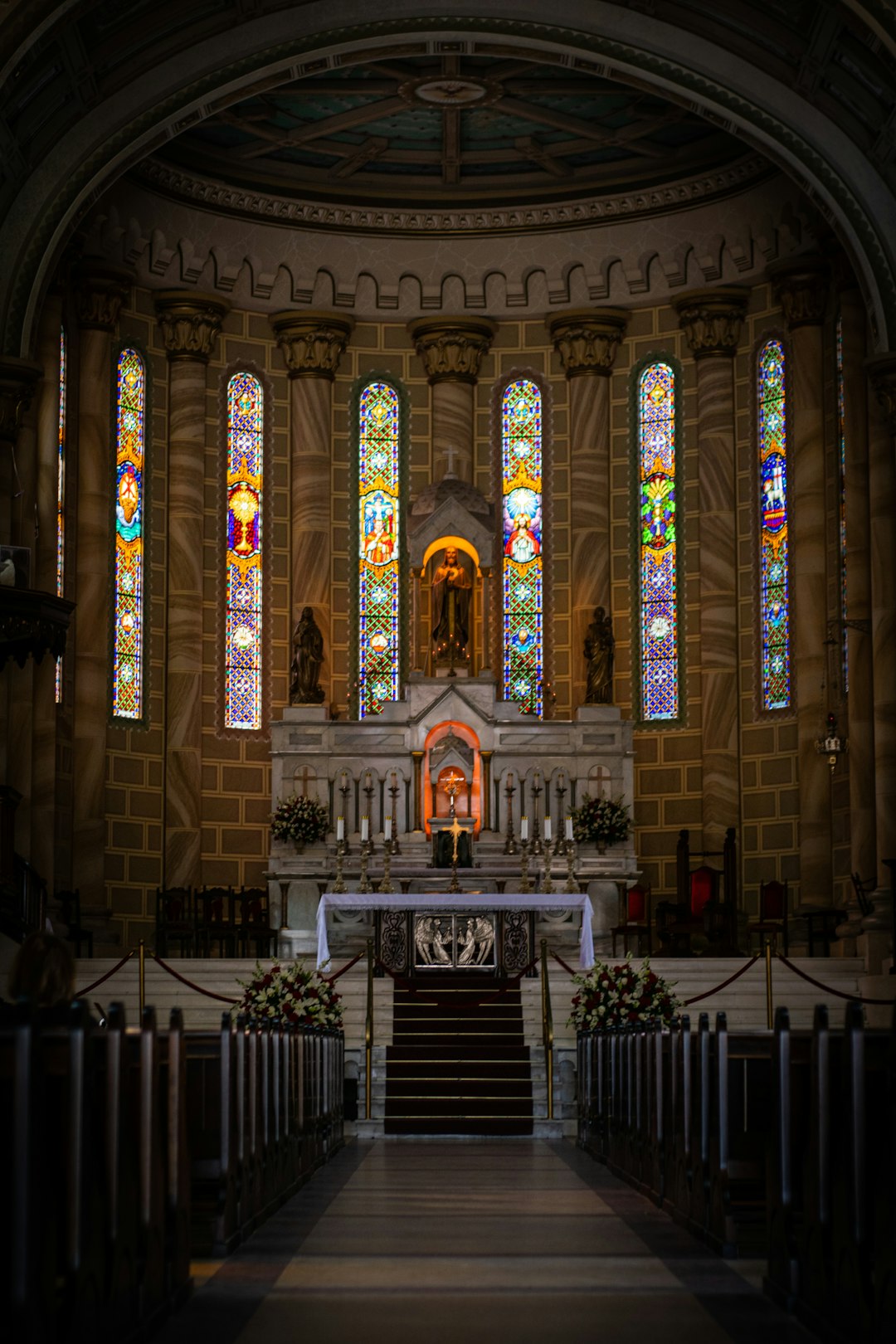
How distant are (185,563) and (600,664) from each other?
5.93m

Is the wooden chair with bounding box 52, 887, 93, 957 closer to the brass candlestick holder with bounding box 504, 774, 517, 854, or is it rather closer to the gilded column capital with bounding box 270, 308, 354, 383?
the brass candlestick holder with bounding box 504, 774, 517, 854

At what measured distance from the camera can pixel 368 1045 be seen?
62.2 feet

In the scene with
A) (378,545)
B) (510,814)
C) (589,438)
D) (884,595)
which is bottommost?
(510,814)

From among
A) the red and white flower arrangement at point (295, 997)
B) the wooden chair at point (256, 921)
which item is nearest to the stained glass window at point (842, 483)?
the wooden chair at point (256, 921)

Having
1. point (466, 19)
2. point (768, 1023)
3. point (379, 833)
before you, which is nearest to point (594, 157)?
point (466, 19)

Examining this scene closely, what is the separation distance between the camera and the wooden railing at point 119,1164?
5.63m

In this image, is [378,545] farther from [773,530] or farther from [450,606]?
[773,530]

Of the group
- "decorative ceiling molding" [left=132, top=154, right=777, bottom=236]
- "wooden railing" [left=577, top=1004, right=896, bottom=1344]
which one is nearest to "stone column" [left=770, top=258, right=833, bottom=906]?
"decorative ceiling molding" [left=132, top=154, right=777, bottom=236]

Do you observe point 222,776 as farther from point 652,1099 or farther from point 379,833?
point 652,1099

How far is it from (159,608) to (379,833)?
15.4 feet

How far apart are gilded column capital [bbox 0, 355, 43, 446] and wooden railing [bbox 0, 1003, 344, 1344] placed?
13304 mm

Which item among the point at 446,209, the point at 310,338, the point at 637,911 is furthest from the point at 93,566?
the point at 637,911

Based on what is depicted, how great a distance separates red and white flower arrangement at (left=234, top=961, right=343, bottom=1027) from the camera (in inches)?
669

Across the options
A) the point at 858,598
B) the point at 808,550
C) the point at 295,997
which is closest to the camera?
the point at 295,997
